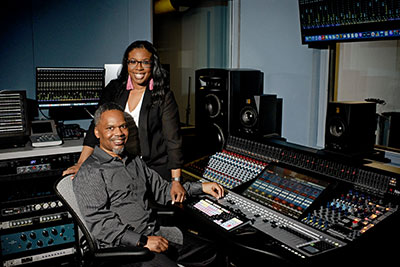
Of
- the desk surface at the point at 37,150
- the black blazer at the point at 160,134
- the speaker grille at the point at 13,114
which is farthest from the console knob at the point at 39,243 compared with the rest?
the black blazer at the point at 160,134

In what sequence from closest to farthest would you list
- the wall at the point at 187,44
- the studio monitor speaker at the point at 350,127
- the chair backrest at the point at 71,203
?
the chair backrest at the point at 71,203, the studio monitor speaker at the point at 350,127, the wall at the point at 187,44

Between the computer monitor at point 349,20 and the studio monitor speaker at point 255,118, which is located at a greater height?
the computer monitor at point 349,20

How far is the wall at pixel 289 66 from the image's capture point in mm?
2965

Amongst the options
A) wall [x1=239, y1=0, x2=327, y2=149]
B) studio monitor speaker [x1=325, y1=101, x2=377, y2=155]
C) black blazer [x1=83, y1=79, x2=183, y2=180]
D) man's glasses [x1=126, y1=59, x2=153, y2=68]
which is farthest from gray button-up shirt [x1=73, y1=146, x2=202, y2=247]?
wall [x1=239, y1=0, x2=327, y2=149]

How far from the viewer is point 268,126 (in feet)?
9.20

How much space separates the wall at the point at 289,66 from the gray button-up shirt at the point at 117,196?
1264 mm

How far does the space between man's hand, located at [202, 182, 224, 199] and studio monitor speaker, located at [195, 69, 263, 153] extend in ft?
2.08

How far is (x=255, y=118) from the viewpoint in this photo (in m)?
2.72

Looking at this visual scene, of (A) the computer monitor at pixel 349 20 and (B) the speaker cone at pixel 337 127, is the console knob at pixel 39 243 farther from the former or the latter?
(A) the computer monitor at pixel 349 20

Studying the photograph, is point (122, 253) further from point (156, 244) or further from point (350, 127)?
point (350, 127)

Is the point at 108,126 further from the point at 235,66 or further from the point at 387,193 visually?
the point at 235,66

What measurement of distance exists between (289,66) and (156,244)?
1.97 meters

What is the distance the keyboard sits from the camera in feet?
5.94

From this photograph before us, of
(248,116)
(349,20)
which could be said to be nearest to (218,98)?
(248,116)
